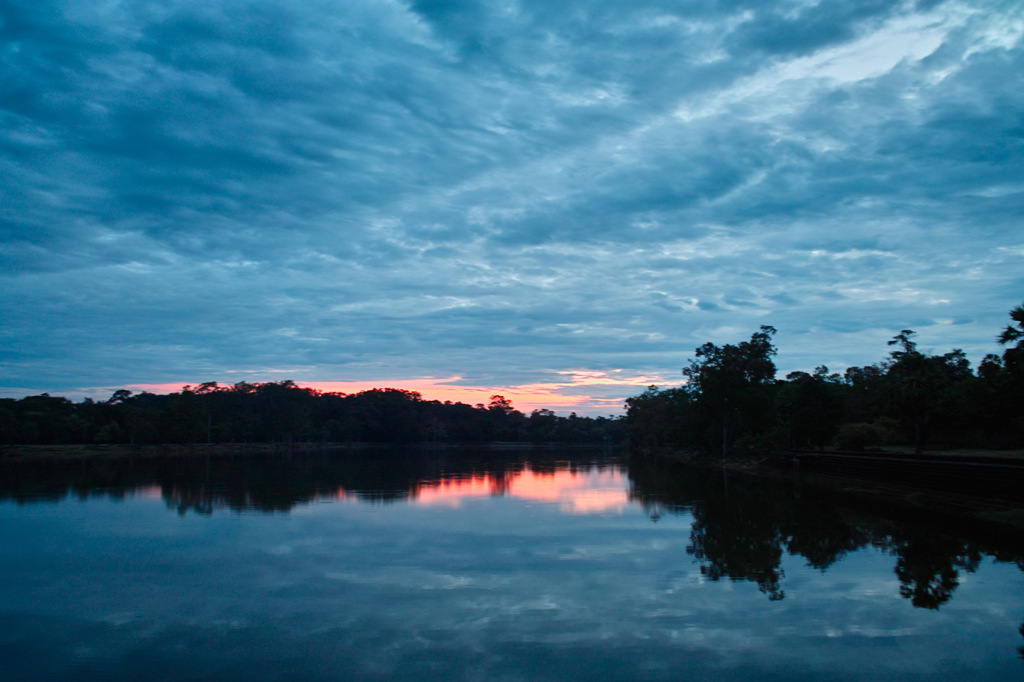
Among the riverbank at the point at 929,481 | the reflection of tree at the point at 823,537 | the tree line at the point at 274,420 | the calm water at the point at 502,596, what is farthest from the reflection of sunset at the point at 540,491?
the tree line at the point at 274,420

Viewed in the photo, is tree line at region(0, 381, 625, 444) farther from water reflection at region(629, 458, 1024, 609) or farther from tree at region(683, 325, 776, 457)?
water reflection at region(629, 458, 1024, 609)

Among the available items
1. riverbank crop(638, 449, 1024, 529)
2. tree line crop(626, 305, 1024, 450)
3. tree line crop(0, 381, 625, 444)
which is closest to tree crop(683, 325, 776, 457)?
tree line crop(626, 305, 1024, 450)

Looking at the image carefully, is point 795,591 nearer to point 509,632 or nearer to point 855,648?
point 855,648

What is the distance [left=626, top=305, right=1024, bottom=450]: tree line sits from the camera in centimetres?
3525

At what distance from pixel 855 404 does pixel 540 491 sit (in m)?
37.0

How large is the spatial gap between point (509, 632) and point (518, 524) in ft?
33.0

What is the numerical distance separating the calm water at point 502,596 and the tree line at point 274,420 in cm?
7609

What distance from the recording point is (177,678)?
6988 mm

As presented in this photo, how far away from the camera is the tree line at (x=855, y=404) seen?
1388 inches

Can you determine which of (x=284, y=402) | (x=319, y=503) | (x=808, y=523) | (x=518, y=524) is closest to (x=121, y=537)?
(x=319, y=503)

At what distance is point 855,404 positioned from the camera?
54.3m

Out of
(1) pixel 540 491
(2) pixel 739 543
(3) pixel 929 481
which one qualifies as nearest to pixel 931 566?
(2) pixel 739 543

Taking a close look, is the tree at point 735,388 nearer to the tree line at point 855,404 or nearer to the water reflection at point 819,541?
the tree line at point 855,404

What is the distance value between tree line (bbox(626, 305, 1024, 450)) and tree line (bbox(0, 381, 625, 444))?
70312 mm
